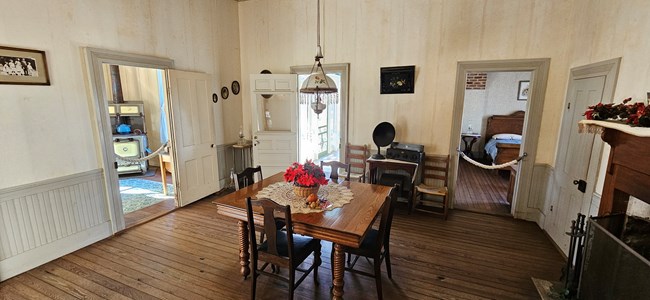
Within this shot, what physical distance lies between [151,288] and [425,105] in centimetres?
388

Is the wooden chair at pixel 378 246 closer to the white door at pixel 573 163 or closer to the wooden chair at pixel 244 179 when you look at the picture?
the wooden chair at pixel 244 179

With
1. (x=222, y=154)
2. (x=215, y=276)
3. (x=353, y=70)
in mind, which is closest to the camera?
(x=215, y=276)

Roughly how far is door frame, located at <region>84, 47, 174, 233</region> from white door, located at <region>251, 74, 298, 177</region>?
1700 millimetres

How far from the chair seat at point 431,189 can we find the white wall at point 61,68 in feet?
13.1

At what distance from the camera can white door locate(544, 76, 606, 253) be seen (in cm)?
261

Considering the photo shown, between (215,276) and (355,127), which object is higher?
(355,127)

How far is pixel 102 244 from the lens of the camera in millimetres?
3217

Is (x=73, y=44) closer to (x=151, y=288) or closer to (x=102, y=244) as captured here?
(x=102, y=244)

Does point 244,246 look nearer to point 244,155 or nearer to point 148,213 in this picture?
point 148,213

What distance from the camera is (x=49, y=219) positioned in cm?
288

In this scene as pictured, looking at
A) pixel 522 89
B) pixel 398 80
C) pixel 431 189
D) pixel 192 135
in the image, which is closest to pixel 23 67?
pixel 192 135

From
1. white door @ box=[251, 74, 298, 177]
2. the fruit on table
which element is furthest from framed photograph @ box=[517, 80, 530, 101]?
the fruit on table

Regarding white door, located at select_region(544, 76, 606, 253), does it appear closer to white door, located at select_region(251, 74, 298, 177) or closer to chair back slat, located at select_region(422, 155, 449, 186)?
chair back slat, located at select_region(422, 155, 449, 186)

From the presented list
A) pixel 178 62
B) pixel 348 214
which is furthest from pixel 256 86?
pixel 348 214
